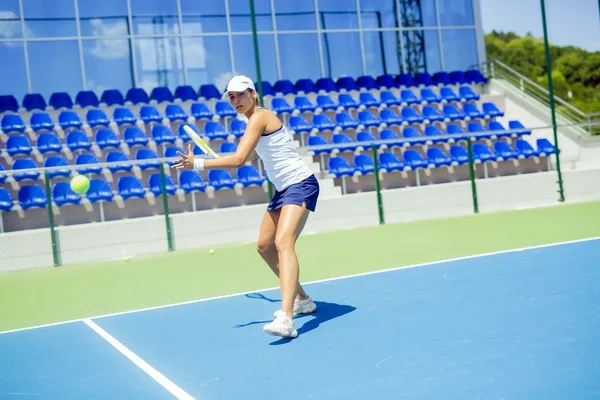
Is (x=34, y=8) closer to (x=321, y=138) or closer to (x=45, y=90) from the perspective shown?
(x=45, y=90)

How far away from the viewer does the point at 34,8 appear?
1723cm

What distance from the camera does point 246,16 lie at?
1933cm

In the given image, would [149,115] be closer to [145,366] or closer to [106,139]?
[106,139]

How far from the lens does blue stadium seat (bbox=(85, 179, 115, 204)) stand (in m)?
12.6

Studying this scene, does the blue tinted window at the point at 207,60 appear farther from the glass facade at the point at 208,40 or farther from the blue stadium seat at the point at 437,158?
the blue stadium seat at the point at 437,158

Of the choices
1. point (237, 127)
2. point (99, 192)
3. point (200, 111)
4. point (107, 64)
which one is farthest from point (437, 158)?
point (107, 64)

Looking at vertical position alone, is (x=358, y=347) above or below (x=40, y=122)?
below

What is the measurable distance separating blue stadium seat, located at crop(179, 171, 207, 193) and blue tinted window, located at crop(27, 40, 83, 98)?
554 centimetres

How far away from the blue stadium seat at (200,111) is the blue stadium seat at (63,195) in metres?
4.04

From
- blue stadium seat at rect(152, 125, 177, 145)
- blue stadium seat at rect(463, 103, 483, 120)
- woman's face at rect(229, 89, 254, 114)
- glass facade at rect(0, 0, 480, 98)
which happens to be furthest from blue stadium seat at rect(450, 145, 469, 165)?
woman's face at rect(229, 89, 254, 114)

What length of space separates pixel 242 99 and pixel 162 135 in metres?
10.5

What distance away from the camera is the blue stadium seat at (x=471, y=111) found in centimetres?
1778

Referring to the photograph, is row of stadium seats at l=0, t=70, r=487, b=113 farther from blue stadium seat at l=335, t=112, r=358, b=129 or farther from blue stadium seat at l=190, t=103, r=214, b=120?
blue stadium seat at l=335, t=112, r=358, b=129

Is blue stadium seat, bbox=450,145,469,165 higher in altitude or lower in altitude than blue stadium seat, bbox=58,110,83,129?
lower
